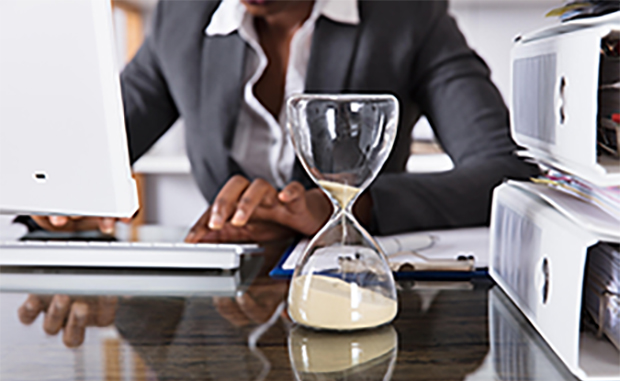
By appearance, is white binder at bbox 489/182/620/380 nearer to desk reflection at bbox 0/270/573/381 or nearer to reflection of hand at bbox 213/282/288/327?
desk reflection at bbox 0/270/573/381

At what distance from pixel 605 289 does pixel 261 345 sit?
0.86 ft

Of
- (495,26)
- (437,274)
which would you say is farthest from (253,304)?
(495,26)

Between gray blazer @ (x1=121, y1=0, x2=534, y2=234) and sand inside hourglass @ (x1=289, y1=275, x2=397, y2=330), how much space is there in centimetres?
70

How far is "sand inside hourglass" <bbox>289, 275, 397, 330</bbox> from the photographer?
0.48 metres

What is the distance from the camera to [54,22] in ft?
1.58

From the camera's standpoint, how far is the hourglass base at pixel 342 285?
48 centimetres

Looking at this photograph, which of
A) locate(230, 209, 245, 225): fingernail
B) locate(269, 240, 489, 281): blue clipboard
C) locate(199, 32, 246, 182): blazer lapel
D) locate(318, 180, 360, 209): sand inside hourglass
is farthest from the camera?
locate(199, 32, 246, 182): blazer lapel

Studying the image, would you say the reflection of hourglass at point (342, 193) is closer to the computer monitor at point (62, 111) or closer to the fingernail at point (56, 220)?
the computer monitor at point (62, 111)

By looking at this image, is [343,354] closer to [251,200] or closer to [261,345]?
[261,345]

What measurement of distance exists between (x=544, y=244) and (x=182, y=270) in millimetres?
426

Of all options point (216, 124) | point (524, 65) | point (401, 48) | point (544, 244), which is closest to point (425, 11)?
point (401, 48)

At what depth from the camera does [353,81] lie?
1499mm

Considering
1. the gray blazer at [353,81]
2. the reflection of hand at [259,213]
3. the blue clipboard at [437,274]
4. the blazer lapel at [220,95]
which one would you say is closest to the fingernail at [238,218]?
the reflection of hand at [259,213]

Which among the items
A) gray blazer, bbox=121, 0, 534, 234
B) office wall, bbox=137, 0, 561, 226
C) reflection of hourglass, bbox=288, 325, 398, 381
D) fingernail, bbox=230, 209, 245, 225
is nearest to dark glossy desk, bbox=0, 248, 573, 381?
reflection of hourglass, bbox=288, 325, 398, 381
